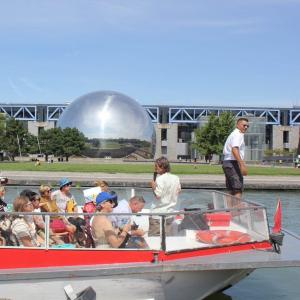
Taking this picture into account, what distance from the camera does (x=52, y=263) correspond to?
7.41 meters

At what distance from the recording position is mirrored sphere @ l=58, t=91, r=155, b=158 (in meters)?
105

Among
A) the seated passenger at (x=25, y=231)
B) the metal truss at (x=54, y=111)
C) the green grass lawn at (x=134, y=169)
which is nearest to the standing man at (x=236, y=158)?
the seated passenger at (x=25, y=231)

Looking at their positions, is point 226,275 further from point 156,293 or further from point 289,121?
point 289,121

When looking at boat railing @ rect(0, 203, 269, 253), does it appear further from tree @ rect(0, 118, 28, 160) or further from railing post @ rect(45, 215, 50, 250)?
tree @ rect(0, 118, 28, 160)

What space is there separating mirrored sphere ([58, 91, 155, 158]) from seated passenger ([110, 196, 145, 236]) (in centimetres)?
9382

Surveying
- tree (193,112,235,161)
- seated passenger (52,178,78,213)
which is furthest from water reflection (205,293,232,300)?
tree (193,112,235,161)

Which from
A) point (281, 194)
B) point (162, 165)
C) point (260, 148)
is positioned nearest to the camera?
point (162, 165)

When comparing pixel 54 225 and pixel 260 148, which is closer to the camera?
pixel 54 225

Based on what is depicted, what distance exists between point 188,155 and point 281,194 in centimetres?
10437

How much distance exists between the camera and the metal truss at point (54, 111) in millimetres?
136375

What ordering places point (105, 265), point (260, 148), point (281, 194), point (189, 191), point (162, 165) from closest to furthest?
point (105, 265), point (162, 165), point (189, 191), point (281, 194), point (260, 148)

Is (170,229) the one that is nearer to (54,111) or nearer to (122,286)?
(122,286)

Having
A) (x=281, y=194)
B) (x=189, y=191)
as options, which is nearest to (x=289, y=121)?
(x=281, y=194)

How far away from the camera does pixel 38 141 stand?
104312 millimetres
